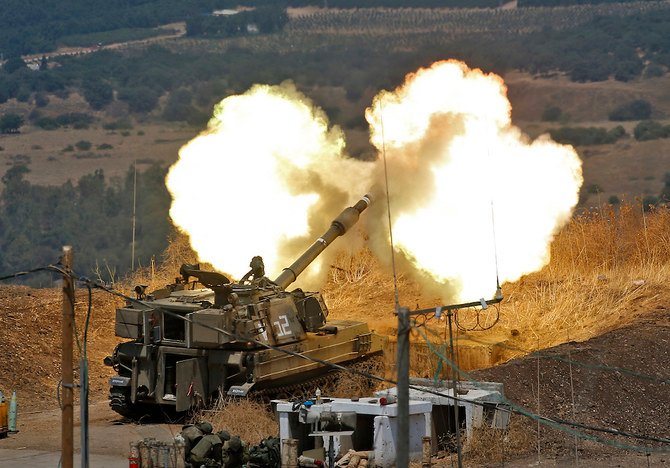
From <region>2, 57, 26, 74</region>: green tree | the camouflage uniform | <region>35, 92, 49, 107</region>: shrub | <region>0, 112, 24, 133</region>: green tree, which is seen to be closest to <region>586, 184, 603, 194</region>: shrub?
<region>0, 112, 24, 133</region>: green tree

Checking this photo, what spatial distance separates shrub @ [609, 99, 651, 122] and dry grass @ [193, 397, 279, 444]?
2703 inches

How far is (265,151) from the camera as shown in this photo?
3291 centimetres

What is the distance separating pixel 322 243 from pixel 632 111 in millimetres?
65559

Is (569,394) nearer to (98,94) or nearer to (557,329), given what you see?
(557,329)

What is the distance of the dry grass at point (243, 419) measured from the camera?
2464 centimetres

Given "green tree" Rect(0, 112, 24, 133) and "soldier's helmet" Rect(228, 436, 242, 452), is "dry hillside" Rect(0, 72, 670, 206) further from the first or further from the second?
"soldier's helmet" Rect(228, 436, 242, 452)

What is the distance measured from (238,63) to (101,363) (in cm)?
6671

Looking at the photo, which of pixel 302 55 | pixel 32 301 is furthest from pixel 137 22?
pixel 32 301

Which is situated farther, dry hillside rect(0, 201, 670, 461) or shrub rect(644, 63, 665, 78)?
shrub rect(644, 63, 665, 78)

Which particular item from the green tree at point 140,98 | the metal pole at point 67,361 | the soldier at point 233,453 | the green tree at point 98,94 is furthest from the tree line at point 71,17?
→ the metal pole at point 67,361

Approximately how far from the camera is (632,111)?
92250 millimetres

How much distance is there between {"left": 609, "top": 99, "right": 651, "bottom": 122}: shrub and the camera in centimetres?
9131

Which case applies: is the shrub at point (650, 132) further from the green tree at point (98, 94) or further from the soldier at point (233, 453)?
the soldier at point (233, 453)

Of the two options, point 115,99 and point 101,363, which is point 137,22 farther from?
point 101,363
